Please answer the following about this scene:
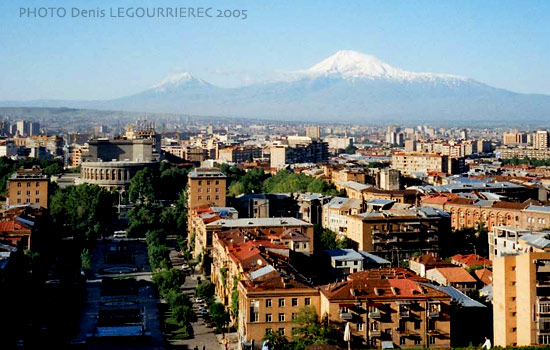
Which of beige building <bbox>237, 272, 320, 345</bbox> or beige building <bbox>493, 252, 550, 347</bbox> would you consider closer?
beige building <bbox>493, 252, 550, 347</bbox>

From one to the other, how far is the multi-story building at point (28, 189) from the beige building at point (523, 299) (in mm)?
33779

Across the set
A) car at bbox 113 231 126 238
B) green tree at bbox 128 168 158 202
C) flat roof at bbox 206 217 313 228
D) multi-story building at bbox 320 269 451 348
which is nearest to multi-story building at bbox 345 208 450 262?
flat roof at bbox 206 217 313 228

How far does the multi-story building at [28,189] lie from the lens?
48.5 meters

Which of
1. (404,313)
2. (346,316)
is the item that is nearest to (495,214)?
(404,313)

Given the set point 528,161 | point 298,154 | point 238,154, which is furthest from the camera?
point 238,154

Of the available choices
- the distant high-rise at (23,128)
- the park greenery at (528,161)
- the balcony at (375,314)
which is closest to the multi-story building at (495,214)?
the balcony at (375,314)

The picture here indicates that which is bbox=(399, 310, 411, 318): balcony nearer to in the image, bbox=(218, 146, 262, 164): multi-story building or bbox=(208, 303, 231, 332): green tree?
bbox=(208, 303, 231, 332): green tree

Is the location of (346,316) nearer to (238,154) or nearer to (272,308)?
(272,308)

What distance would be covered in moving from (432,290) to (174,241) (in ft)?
88.9

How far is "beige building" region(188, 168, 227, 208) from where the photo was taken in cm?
4838

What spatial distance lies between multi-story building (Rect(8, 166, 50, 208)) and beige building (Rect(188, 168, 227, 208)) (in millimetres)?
8848

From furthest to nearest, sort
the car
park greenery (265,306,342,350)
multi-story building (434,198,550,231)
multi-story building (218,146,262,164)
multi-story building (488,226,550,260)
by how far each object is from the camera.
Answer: multi-story building (218,146,262,164)
the car
multi-story building (434,198,550,231)
multi-story building (488,226,550,260)
park greenery (265,306,342,350)

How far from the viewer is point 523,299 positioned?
20938 millimetres

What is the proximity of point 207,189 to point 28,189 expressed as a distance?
10624 millimetres
